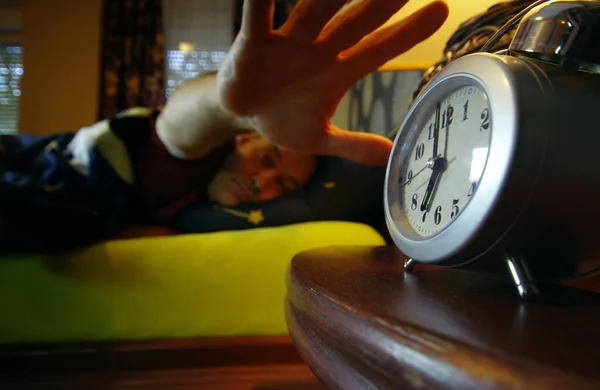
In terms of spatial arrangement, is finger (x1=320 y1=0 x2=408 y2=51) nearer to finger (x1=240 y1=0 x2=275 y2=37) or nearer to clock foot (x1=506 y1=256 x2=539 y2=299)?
finger (x1=240 y1=0 x2=275 y2=37)

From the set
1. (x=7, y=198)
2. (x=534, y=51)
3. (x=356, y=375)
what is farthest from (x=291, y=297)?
(x=7, y=198)

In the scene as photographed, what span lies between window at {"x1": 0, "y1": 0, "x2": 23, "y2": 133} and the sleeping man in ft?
7.81

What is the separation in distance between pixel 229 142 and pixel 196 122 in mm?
164

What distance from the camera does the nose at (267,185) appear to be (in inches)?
32.4

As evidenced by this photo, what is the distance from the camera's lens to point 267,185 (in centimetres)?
82

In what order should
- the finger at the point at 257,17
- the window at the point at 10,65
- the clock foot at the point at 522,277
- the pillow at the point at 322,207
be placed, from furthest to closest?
the window at the point at 10,65 → the pillow at the point at 322,207 → the finger at the point at 257,17 → the clock foot at the point at 522,277

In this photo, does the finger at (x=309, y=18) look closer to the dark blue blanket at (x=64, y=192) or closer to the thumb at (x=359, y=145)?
the thumb at (x=359, y=145)

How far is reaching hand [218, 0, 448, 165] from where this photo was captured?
457 mm

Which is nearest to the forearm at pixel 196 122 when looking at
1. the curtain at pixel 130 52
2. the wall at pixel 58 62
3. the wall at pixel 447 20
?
the wall at pixel 447 20

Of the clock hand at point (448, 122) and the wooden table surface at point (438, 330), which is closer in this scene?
the wooden table surface at point (438, 330)

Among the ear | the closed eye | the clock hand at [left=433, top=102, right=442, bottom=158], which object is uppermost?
the clock hand at [left=433, top=102, right=442, bottom=158]

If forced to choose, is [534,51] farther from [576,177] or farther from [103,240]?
[103,240]

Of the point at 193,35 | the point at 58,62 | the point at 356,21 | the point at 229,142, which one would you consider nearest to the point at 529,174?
the point at 356,21

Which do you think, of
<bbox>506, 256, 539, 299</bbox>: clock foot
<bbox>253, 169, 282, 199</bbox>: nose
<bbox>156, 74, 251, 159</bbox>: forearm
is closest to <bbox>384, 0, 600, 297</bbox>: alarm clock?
<bbox>506, 256, 539, 299</bbox>: clock foot
